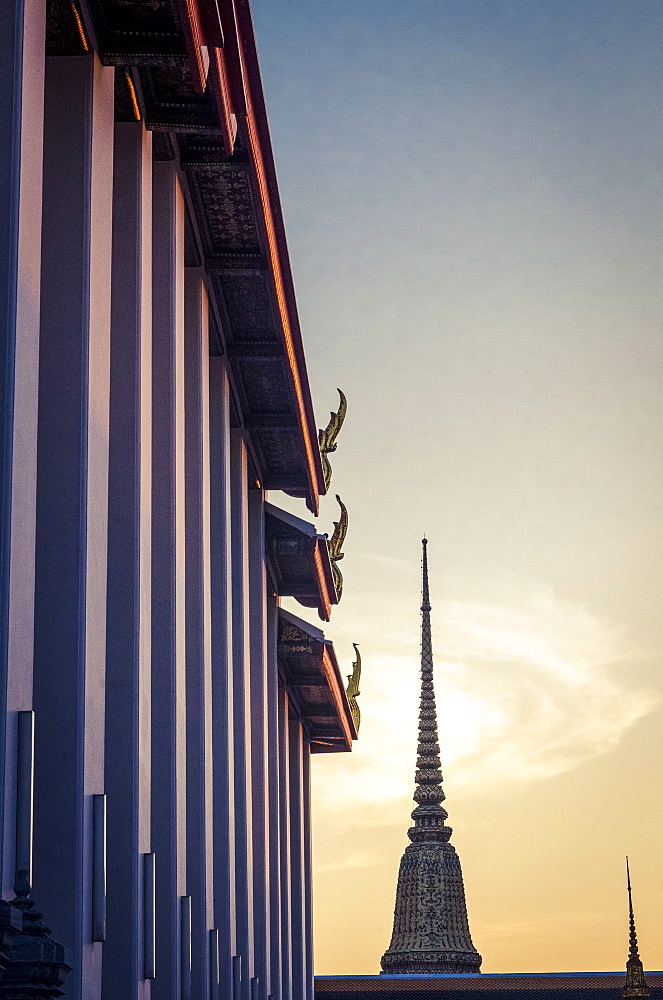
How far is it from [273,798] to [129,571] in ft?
42.5

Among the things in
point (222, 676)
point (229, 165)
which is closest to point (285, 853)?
point (222, 676)

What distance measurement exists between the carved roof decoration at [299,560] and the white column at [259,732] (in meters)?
0.82

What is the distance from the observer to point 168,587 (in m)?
14.6

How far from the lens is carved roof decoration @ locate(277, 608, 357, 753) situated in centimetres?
2702

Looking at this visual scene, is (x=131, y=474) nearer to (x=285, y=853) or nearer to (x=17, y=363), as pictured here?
(x=17, y=363)

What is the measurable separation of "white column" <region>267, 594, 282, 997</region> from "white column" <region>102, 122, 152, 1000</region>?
35.1 ft

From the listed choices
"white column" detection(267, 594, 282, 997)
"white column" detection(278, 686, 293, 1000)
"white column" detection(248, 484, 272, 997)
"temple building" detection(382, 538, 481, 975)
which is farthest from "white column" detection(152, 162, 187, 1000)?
"temple building" detection(382, 538, 481, 975)

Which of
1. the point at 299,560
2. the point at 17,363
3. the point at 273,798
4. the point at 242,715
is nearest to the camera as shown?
the point at 17,363

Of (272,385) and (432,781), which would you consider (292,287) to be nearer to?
(272,385)

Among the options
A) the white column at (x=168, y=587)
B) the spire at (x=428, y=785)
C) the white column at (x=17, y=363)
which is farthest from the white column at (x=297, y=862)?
the spire at (x=428, y=785)

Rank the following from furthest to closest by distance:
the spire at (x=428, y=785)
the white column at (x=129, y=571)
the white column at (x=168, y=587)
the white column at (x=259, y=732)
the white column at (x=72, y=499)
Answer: the spire at (x=428, y=785), the white column at (x=259, y=732), the white column at (x=168, y=587), the white column at (x=129, y=571), the white column at (x=72, y=499)

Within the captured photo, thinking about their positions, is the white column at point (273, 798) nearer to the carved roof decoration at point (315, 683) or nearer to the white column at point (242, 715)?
the carved roof decoration at point (315, 683)

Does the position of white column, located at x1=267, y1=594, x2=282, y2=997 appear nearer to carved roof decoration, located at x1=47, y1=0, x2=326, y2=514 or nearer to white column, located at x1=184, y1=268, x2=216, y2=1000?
carved roof decoration, located at x1=47, y1=0, x2=326, y2=514

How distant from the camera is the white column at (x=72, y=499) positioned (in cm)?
1103
